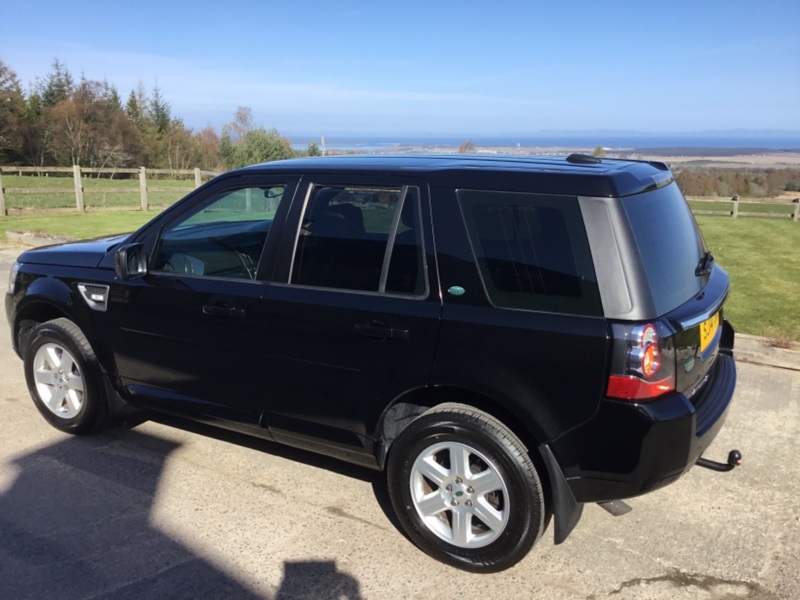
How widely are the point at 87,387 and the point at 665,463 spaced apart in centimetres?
350

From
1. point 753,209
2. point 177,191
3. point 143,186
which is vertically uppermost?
point 143,186

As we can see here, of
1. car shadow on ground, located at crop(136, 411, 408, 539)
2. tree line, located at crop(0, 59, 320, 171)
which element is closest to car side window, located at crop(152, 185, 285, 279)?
car shadow on ground, located at crop(136, 411, 408, 539)

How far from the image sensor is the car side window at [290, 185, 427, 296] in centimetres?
324

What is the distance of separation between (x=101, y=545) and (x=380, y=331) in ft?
5.59

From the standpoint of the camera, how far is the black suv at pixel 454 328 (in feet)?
9.14

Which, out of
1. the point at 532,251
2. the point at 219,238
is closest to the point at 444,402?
the point at 532,251

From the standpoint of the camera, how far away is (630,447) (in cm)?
274

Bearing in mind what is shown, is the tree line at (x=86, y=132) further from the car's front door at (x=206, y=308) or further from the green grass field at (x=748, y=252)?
the car's front door at (x=206, y=308)

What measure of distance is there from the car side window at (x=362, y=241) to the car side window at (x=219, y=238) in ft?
1.16

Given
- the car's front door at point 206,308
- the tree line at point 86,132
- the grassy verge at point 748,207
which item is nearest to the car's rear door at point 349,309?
the car's front door at point 206,308

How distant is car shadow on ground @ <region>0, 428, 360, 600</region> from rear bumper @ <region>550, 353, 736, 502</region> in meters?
1.12

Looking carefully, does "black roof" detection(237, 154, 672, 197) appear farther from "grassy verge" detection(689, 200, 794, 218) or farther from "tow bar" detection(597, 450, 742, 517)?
"grassy verge" detection(689, 200, 794, 218)

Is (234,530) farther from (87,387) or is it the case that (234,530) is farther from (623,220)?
(623,220)

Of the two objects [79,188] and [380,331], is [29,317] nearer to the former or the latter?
[380,331]
